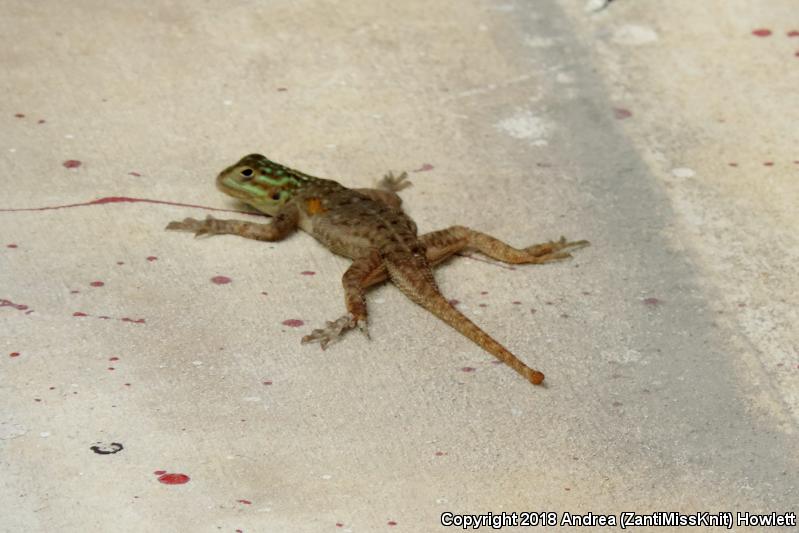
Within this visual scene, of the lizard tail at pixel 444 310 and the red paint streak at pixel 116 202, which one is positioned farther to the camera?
the red paint streak at pixel 116 202

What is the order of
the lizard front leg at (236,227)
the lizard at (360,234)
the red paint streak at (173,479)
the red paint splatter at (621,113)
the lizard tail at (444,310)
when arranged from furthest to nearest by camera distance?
the red paint splatter at (621,113)
the lizard front leg at (236,227)
the lizard at (360,234)
the lizard tail at (444,310)
the red paint streak at (173,479)

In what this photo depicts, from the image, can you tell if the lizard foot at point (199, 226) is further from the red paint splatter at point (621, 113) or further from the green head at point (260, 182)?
the red paint splatter at point (621, 113)

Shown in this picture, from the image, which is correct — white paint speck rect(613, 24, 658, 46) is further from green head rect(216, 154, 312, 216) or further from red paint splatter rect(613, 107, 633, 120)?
green head rect(216, 154, 312, 216)

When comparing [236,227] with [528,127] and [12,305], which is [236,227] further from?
[528,127]

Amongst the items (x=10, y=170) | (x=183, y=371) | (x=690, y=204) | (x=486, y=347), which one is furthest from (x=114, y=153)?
(x=690, y=204)

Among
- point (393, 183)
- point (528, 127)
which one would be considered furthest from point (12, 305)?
point (528, 127)

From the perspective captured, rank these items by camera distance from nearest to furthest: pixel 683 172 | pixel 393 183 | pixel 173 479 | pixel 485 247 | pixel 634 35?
pixel 173 479 < pixel 485 247 < pixel 393 183 < pixel 683 172 < pixel 634 35

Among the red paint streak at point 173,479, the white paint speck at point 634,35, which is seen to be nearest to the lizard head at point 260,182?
the red paint streak at point 173,479
